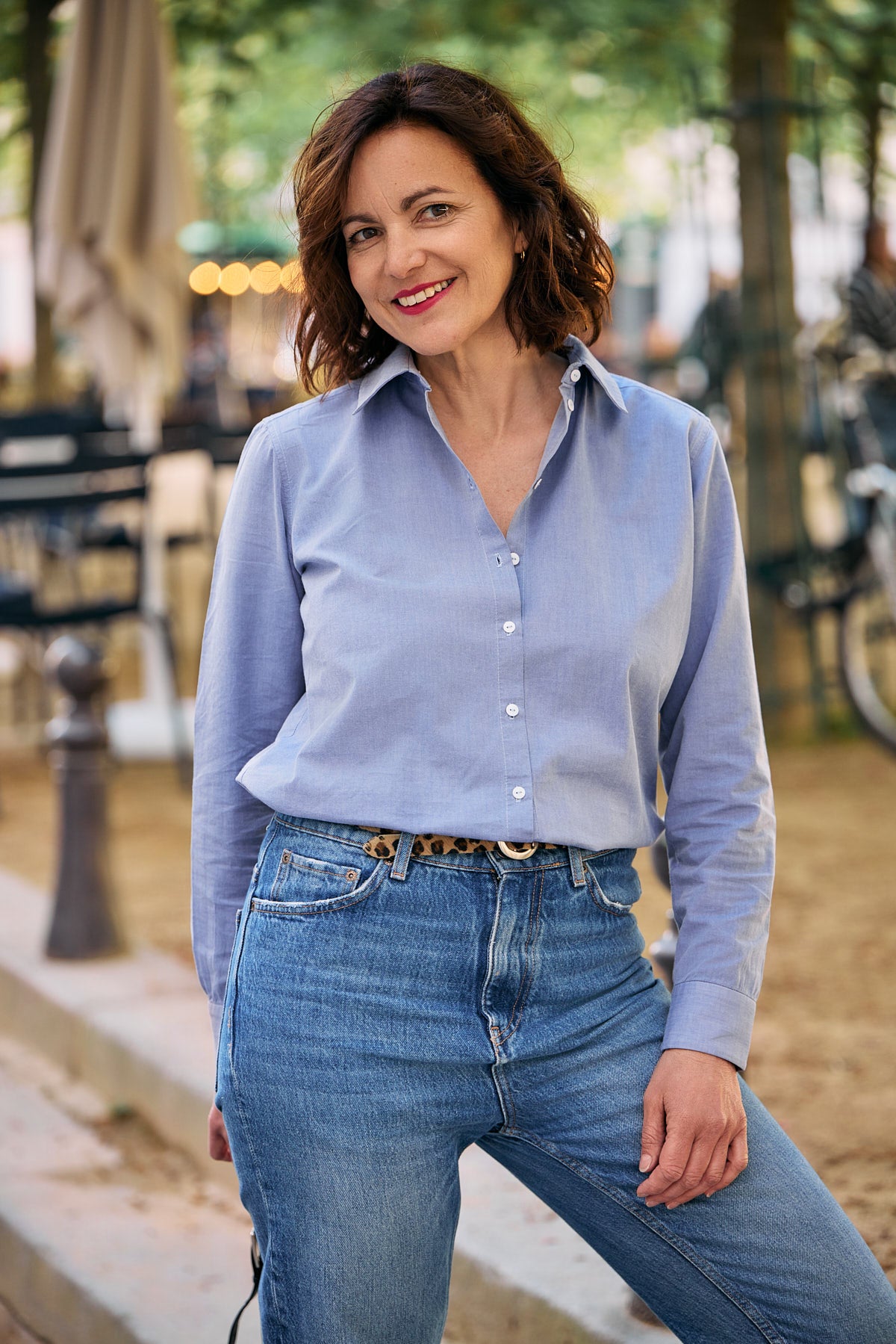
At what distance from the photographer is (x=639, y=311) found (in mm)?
15109

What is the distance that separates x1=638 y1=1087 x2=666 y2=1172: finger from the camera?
1.74m

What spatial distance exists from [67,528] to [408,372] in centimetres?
731

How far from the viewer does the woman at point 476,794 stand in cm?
173

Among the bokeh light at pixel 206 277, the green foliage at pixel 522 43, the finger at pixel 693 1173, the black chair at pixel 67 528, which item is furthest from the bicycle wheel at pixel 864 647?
the bokeh light at pixel 206 277

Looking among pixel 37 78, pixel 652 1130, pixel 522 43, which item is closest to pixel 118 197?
pixel 37 78

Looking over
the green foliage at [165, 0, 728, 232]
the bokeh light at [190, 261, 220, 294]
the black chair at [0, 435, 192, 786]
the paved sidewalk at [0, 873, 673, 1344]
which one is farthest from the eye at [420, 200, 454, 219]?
the bokeh light at [190, 261, 220, 294]

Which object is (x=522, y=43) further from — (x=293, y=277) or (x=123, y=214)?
(x=293, y=277)

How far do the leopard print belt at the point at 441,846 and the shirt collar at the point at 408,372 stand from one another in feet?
1.73

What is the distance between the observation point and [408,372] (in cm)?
190

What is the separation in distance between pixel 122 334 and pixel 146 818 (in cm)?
256

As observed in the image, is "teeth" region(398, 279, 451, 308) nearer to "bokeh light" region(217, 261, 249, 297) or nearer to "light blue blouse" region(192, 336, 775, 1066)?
"light blue blouse" region(192, 336, 775, 1066)

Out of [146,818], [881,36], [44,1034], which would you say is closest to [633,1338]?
[44,1034]

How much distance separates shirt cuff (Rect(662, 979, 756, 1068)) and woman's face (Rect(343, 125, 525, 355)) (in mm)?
816

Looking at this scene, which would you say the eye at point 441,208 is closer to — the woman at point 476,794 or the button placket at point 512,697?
the woman at point 476,794
